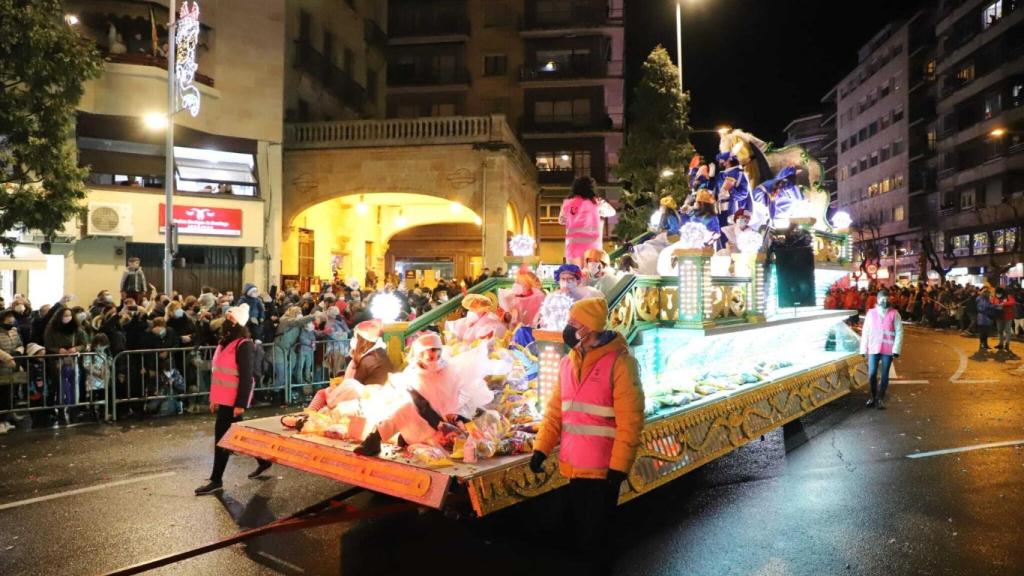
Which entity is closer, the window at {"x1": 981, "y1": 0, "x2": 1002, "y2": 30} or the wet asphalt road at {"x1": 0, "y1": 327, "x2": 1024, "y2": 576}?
the wet asphalt road at {"x1": 0, "y1": 327, "x2": 1024, "y2": 576}

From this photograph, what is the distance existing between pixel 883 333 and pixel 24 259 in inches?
747

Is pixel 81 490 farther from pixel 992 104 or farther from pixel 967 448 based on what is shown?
pixel 992 104

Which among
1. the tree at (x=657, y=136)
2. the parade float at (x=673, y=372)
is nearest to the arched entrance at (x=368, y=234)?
the tree at (x=657, y=136)

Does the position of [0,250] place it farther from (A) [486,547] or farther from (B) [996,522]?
(B) [996,522]

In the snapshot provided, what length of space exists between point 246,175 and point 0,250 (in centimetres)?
709

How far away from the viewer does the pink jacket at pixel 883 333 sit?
1216 centimetres

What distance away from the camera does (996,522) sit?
6.37m

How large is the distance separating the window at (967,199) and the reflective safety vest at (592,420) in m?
54.0

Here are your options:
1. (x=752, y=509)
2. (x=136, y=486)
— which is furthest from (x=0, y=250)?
(x=752, y=509)

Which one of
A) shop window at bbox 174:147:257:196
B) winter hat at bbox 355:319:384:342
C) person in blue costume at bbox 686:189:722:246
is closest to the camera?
winter hat at bbox 355:319:384:342

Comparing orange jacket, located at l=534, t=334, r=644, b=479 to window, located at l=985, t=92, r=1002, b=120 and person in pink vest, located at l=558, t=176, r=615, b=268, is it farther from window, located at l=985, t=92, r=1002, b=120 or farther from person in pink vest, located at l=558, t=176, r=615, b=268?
window, located at l=985, t=92, r=1002, b=120

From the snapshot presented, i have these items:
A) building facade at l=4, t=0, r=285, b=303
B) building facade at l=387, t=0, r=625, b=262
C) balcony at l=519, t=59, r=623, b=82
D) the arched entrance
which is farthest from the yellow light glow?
balcony at l=519, t=59, r=623, b=82

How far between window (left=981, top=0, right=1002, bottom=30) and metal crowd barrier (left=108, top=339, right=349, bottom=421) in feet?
165

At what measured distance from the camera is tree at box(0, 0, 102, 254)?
13.0m
